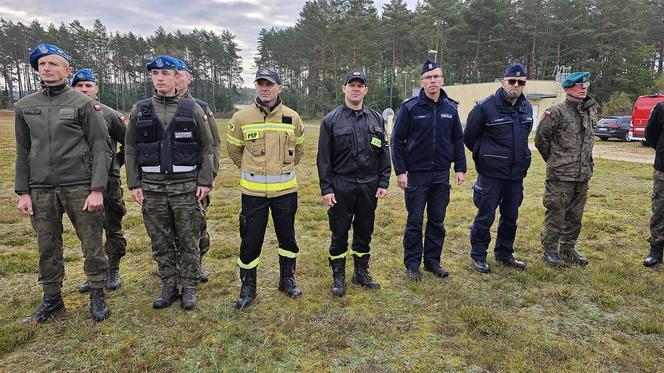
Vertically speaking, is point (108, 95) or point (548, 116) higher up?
point (108, 95)

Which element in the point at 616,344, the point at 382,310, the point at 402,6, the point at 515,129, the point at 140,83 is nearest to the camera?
the point at 616,344

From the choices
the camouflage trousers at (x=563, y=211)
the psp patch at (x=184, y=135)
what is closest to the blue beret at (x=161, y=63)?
the psp patch at (x=184, y=135)

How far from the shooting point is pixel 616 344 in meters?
3.17

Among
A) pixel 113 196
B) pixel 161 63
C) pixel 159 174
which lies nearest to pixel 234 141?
pixel 159 174

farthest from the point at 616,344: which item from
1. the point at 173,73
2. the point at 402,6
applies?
the point at 402,6

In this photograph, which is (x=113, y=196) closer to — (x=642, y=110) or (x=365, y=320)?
(x=365, y=320)

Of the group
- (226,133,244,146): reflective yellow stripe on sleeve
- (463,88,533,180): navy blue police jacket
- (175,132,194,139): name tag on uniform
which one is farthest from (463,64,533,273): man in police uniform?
(175,132,194,139): name tag on uniform

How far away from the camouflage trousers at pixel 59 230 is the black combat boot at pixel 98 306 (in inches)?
2.4

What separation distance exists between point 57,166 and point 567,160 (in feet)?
16.8

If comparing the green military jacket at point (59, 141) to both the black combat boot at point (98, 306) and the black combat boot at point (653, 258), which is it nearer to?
the black combat boot at point (98, 306)

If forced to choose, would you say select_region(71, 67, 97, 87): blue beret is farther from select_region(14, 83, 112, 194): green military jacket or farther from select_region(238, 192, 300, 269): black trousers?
select_region(238, 192, 300, 269): black trousers

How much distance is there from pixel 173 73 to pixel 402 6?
5253 centimetres

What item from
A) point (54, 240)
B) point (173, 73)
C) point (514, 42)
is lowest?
point (54, 240)

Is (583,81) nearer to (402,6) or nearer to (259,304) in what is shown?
(259,304)
